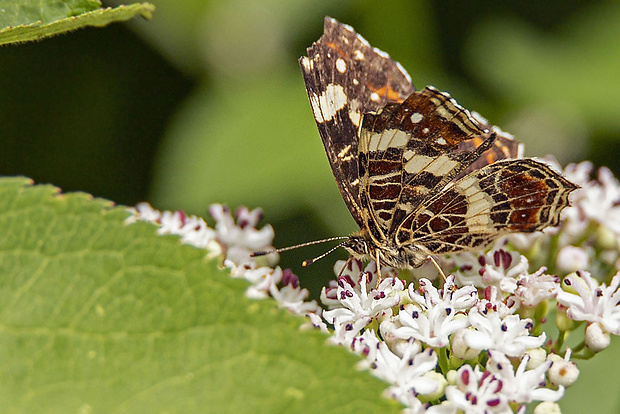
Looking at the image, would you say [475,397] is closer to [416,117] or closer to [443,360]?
[443,360]

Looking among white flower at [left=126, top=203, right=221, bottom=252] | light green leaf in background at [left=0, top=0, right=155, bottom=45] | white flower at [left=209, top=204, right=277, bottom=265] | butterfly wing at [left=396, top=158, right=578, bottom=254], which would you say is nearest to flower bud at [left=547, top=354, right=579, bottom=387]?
butterfly wing at [left=396, top=158, right=578, bottom=254]

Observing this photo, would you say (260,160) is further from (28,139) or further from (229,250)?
(28,139)

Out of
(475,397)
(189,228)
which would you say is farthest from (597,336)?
(189,228)

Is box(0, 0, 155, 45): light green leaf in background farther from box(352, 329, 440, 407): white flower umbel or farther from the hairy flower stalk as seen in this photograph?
box(352, 329, 440, 407): white flower umbel

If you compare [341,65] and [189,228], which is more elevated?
[341,65]

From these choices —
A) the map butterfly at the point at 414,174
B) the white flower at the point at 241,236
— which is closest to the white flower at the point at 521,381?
the map butterfly at the point at 414,174

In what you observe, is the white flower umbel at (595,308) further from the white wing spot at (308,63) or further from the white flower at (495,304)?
the white wing spot at (308,63)

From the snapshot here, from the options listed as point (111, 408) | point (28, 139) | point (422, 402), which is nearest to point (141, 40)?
point (28, 139)
